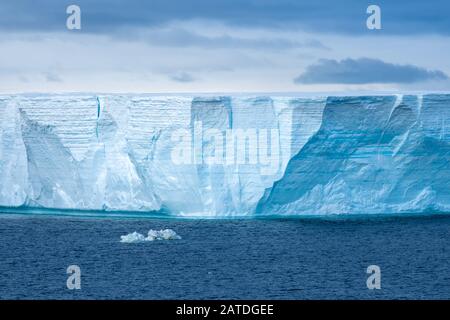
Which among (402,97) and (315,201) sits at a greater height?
(402,97)

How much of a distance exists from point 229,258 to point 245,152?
3.45 meters

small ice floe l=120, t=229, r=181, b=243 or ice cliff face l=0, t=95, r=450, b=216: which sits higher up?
ice cliff face l=0, t=95, r=450, b=216

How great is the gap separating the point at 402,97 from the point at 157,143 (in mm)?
5969

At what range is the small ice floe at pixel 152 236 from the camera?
23141 millimetres

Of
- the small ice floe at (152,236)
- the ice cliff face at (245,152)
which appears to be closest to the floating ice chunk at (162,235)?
the small ice floe at (152,236)

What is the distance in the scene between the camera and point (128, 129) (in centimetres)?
2491

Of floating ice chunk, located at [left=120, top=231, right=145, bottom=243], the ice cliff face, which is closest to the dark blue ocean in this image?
floating ice chunk, located at [left=120, top=231, right=145, bottom=243]

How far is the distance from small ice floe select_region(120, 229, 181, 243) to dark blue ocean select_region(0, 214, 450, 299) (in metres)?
0.16

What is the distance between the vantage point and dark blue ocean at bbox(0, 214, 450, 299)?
18219mm

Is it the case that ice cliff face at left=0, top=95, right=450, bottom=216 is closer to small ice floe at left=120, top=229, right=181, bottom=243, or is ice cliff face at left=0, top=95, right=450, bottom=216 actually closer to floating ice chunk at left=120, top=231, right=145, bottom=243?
small ice floe at left=120, top=229, right=181, bottom=243
